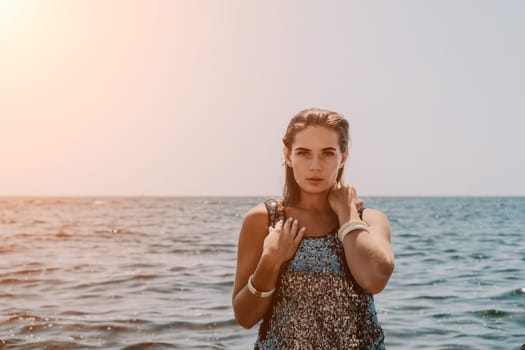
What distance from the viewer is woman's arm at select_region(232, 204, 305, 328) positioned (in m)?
3.51

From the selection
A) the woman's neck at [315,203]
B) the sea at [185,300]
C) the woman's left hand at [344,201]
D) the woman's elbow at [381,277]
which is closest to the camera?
the woman's elbow at [381,277]

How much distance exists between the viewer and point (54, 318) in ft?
40.0

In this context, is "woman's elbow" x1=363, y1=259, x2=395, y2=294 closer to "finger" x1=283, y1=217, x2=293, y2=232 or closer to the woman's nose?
"finger" x1=283, y1=217, x2=293, y2=232

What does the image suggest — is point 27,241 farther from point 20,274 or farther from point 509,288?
point 509,288

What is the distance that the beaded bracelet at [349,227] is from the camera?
11.6ft

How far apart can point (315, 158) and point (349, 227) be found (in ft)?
1.43

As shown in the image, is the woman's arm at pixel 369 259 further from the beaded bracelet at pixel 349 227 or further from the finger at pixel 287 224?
the finger at pixel 287 224

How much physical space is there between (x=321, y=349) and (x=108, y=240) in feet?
97.1

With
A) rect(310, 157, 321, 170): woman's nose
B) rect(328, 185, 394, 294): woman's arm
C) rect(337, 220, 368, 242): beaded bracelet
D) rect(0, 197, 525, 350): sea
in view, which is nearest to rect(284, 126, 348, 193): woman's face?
rect(310, 157, 321, 170): woman's nose

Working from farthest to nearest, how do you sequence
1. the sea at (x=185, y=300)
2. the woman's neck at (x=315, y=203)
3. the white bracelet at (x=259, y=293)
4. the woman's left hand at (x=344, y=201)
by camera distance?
1. the sea at (x=185, y=300)
2. the woman's neck at (x=315, y=203)
3. the woman's left hand at (x=344, y=201)
4. the white bracelet at (x=259, y=293)

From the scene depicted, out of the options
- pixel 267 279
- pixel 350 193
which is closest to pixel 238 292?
pixel 267 279

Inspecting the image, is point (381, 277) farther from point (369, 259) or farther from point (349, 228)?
point (349, 228)

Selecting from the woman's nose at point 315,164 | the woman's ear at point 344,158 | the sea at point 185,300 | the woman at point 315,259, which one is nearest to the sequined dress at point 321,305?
the woman at point 315,259

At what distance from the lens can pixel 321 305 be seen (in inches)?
140
